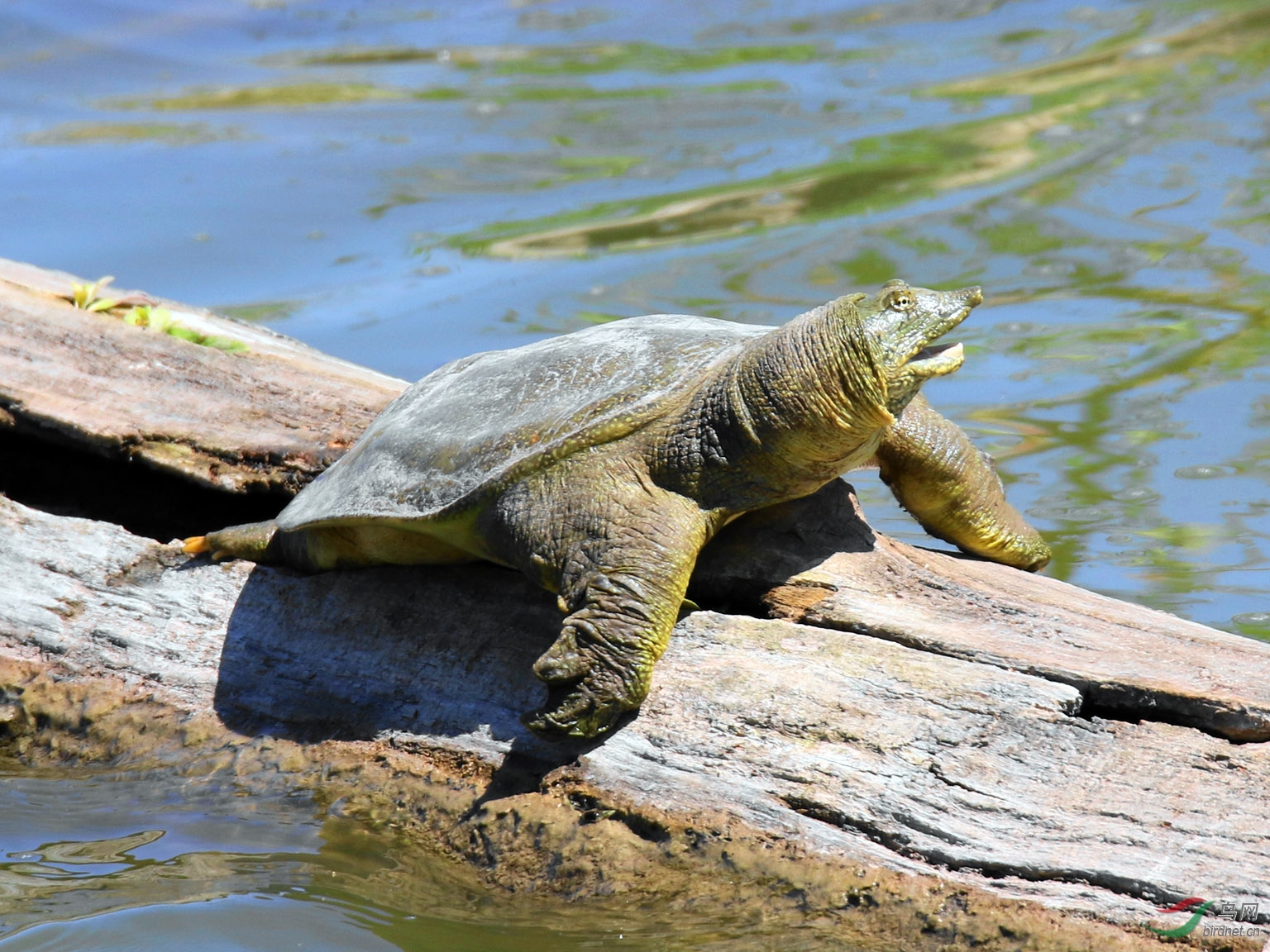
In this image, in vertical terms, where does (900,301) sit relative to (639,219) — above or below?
below

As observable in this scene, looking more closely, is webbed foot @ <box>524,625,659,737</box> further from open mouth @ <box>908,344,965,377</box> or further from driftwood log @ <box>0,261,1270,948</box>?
open mouth @ <box>908,344,965,377</box>

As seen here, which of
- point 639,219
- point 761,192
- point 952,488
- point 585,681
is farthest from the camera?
point 761,192

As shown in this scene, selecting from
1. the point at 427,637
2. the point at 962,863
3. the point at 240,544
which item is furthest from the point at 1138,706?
the point at 240,544

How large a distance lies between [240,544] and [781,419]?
128cm

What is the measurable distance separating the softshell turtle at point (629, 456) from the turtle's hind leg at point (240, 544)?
0.19m

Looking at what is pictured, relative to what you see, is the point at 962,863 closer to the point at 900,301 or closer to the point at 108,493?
the point at 900,301

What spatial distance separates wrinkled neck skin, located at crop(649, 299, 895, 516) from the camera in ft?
7.66

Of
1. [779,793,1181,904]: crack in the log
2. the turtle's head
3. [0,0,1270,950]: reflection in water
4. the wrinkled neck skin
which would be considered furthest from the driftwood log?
the turtle's head

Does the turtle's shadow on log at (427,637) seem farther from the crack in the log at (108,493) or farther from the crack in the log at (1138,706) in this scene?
the crack in the log at (108,493)

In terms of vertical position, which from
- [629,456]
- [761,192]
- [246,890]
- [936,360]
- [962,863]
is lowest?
[246,890]

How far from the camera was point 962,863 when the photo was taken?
213cm

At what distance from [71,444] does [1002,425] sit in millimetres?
3198

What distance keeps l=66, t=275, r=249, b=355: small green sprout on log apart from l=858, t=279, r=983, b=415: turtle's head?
1.98m

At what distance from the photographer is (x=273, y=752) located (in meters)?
2.61
